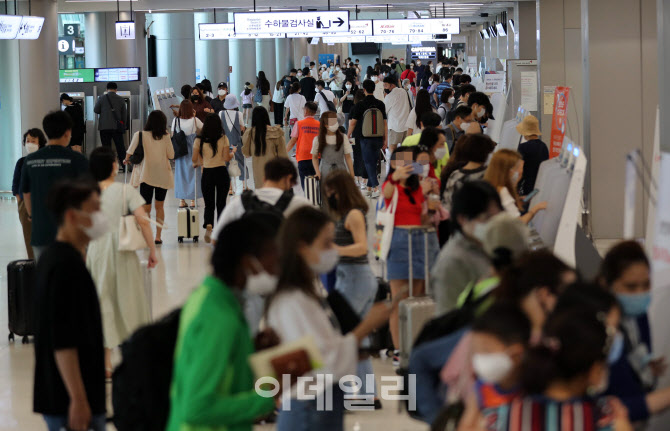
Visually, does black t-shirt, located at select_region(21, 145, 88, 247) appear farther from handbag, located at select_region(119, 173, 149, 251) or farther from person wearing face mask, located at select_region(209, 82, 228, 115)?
person wearing face mask, located at select_region(209, 82, 228, 115)

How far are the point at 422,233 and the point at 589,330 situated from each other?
A: 4.09 meters

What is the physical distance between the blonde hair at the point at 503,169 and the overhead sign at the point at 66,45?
2659 cm

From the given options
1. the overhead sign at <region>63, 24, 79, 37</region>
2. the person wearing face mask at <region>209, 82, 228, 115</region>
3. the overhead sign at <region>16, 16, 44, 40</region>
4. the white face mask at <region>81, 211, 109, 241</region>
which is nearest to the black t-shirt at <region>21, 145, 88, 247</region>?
the white face mask at <region>81, 211, 109, 241</region>

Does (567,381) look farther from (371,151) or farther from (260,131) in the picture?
(371,151)

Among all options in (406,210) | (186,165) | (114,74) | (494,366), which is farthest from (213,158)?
(114,74)

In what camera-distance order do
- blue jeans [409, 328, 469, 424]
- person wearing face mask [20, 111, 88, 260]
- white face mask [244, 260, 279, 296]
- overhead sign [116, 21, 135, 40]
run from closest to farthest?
white face mask [244, 260, 279, 296], blue jeans [409, 328, 469, 424], person wearing face mask [20, 111, 88, 260], overhead sign [116, 21, 135, 40]

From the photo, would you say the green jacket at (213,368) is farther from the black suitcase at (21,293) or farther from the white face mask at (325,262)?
the black suitcase at (21,293)

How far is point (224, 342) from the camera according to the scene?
270 centimetres

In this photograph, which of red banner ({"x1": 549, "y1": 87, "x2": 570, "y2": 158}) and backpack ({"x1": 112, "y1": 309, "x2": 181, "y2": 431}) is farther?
red banner ({"x1": 549, "y1": 87, "x2": 570, "y2": 158})

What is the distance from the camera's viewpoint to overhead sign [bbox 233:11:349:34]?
19.7m

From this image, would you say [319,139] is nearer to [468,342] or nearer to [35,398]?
[35,398]

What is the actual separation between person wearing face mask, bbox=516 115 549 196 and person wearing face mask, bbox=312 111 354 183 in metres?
2.53

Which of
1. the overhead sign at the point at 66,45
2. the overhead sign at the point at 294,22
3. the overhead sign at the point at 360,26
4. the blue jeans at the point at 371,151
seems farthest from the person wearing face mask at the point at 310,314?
the overhead sign at the point at 66,45

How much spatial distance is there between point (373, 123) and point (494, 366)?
12.0 meters
